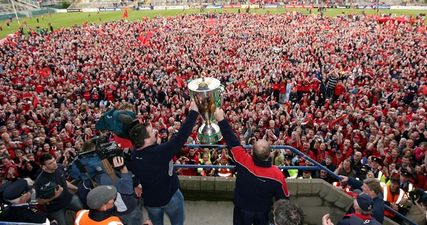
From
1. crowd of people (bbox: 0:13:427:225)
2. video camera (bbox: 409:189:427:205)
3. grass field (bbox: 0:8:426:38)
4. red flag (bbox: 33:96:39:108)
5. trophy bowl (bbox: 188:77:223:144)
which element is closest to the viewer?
trophy bowl (bbox: 188:77:223:144)

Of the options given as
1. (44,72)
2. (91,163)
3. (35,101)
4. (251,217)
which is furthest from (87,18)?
(251,217)

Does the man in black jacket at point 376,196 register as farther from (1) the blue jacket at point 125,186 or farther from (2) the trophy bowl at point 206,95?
(1) the blue jacket at point 125,186

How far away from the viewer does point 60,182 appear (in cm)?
441

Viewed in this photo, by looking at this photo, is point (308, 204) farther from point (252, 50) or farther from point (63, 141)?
point (252, 50)

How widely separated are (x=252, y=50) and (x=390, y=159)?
62.6 ft

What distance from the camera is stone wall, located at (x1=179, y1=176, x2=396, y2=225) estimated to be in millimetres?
5926

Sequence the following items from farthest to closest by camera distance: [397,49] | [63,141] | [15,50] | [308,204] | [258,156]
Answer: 1. [15,50]
2. [397,49]
3. [63,141]
4. [308,204]
5. [258,156]

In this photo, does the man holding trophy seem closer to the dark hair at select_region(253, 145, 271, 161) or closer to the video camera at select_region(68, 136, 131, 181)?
the dark hair at select_region(253, 145, 271, 161)

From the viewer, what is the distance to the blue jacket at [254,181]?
3.90 m

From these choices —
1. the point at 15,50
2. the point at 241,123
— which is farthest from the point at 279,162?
the point at 15,50

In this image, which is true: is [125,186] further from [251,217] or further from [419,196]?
[419,196]

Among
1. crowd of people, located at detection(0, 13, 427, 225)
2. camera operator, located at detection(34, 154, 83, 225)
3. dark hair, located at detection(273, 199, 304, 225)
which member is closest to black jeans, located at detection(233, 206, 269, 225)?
dark hair, located at detection(273, 199, 304, 225)

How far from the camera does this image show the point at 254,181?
3955 mm

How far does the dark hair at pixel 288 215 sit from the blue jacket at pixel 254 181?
809 mm
